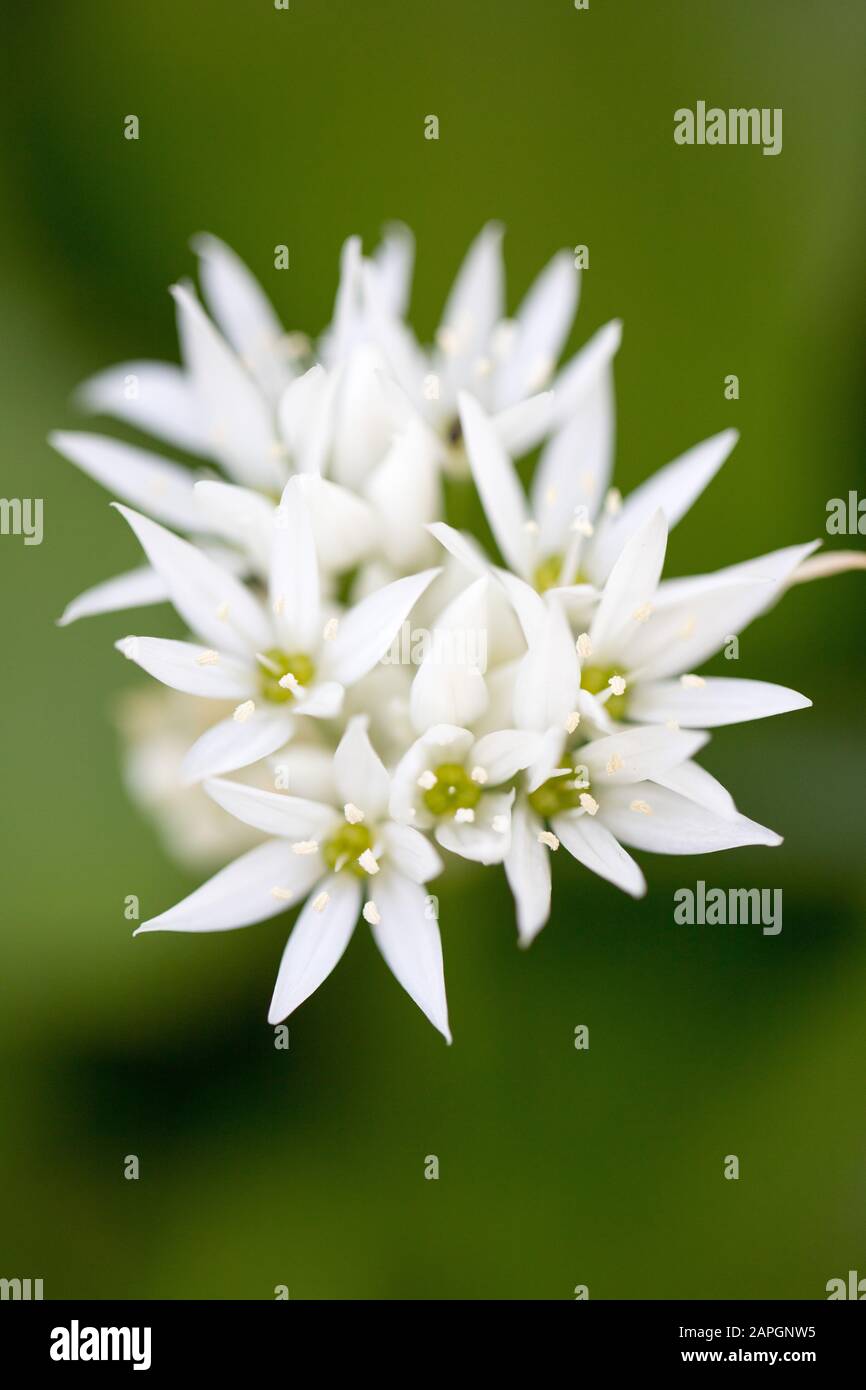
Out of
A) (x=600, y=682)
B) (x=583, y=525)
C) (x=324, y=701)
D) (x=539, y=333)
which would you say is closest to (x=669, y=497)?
(x=583, y=525)

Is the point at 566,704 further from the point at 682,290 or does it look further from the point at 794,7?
the point at 794,7

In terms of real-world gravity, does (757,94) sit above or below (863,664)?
above

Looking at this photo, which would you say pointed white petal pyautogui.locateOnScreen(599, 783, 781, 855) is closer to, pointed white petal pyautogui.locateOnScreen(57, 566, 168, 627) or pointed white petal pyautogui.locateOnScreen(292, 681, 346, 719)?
pointed white petal pyautogui.locateOnScreen(292, 681, 346, 719)

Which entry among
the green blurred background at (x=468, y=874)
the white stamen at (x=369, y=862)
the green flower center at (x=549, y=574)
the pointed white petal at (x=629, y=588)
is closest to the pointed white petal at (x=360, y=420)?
the green flower center at (x=549, y=574)

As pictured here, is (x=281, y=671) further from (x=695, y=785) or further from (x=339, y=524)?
(x=695, y=785)

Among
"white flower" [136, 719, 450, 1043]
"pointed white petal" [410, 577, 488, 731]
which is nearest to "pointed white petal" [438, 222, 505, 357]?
"pointed white petal" [410, 577, 488, 731]

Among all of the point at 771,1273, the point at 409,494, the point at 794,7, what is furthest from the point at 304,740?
the point at 794,7
